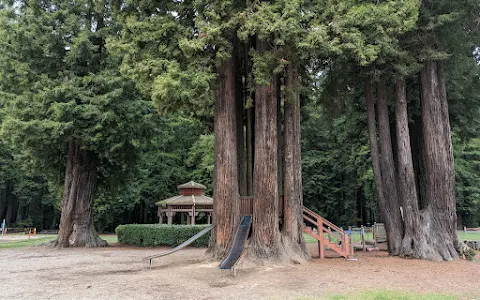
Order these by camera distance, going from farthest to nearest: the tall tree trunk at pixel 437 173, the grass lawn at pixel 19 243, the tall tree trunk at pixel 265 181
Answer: the grass lawn at pixel 19 243
the tall tree trunk at pixel 437 173
the tall tree trunk at pixel 265 181

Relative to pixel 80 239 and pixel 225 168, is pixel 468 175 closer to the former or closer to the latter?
pixel 225 168

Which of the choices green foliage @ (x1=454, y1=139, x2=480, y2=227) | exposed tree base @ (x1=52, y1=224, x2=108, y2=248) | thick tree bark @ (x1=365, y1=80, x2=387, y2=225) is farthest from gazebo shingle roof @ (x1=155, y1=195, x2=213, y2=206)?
green foliage @ (x1=454, y1=139, x2=480, y2=227)

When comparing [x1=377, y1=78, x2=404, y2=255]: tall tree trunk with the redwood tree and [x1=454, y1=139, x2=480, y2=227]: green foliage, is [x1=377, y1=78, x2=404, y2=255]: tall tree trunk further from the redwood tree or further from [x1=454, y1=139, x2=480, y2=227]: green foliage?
[x1=454, y1=139, x2=480, y2=227]: green foliage

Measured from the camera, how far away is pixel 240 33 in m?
9.21

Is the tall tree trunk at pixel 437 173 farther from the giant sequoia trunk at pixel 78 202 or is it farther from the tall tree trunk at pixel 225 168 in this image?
the giant sequoia trunk at pixel 78 202

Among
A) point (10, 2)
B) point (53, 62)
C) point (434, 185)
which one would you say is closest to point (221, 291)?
point (434, 185)

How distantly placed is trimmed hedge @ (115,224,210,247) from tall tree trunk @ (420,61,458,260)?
916 centimetres

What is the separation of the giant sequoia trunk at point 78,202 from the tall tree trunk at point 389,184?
487 inches

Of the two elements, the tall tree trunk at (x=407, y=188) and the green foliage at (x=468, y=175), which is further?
the green foliage at (x=468, y=175)

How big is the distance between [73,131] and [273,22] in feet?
33.3

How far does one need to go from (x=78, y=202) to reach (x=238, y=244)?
10904 millimetres

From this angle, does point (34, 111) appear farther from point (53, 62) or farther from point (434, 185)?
point (434, 185)

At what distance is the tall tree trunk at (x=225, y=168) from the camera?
10070mm

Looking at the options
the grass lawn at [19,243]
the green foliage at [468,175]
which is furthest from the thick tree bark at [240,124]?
the green foliage at [468,175]
